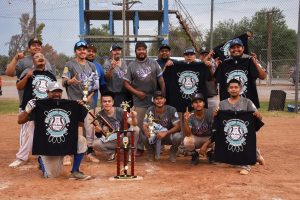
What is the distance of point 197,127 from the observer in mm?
7367

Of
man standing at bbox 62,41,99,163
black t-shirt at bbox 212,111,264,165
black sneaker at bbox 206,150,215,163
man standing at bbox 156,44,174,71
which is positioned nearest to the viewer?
black t-shirt at bbox 212,111,264,165

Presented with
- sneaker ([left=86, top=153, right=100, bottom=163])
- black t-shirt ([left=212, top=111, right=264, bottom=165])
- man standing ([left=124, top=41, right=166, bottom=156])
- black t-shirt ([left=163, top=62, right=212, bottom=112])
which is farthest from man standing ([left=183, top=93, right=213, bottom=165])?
sneaker ([left=86, top=153, right=100, bottom=163])

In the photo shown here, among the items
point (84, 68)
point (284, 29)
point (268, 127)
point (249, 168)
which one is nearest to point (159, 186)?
point (249, 168)

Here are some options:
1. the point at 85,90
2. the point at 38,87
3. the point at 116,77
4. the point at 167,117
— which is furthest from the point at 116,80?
the point at 38,87

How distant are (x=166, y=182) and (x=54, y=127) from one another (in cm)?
181

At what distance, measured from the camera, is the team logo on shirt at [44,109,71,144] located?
633 cm

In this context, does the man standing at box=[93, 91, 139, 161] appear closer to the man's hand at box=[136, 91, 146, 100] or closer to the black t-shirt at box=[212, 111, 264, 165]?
the man's hand at box=[136, 91, 146, 100]

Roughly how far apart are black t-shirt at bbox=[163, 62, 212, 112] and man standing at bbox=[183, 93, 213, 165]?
16.4 inches

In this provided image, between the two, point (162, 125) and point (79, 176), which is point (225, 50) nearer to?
point (162, 125)

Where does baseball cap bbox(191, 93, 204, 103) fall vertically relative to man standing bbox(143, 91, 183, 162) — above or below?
above

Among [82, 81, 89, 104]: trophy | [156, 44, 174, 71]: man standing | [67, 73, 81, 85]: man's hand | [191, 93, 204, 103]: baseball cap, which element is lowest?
[191, 93, 204, 103]: baseball cap

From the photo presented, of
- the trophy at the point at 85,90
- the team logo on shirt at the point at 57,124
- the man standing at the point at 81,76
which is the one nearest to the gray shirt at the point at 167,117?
the man standing at the point at 81,76

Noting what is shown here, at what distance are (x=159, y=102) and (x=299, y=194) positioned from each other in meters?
2.85

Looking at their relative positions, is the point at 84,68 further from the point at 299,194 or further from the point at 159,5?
the point at 159,5
